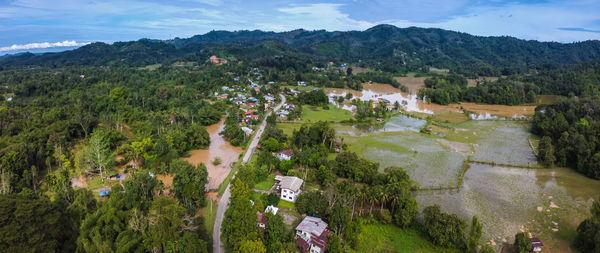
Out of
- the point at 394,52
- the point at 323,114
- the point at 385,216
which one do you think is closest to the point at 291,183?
the point at 385,216

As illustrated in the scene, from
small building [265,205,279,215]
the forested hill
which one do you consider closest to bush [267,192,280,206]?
small building [265,205,279,215]

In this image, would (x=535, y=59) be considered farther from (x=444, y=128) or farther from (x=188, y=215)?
(x=188, y=215)

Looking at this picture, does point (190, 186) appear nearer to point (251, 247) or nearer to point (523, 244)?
point (251, 247)

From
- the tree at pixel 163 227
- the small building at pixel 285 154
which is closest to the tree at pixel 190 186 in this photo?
the tree at pixel 163 227

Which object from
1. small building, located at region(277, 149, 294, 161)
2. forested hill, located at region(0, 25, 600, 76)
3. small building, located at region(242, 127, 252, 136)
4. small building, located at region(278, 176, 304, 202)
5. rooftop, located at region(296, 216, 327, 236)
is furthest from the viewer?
forested hill, located at region(0, 25, 600, 76)

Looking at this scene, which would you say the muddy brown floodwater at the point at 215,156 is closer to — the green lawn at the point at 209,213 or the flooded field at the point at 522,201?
the green lawn at the point at 209,213

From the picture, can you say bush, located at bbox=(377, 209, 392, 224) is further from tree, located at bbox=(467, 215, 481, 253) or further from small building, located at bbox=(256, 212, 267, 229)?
small building, located at bbox=(256, 212, 267, 229)
